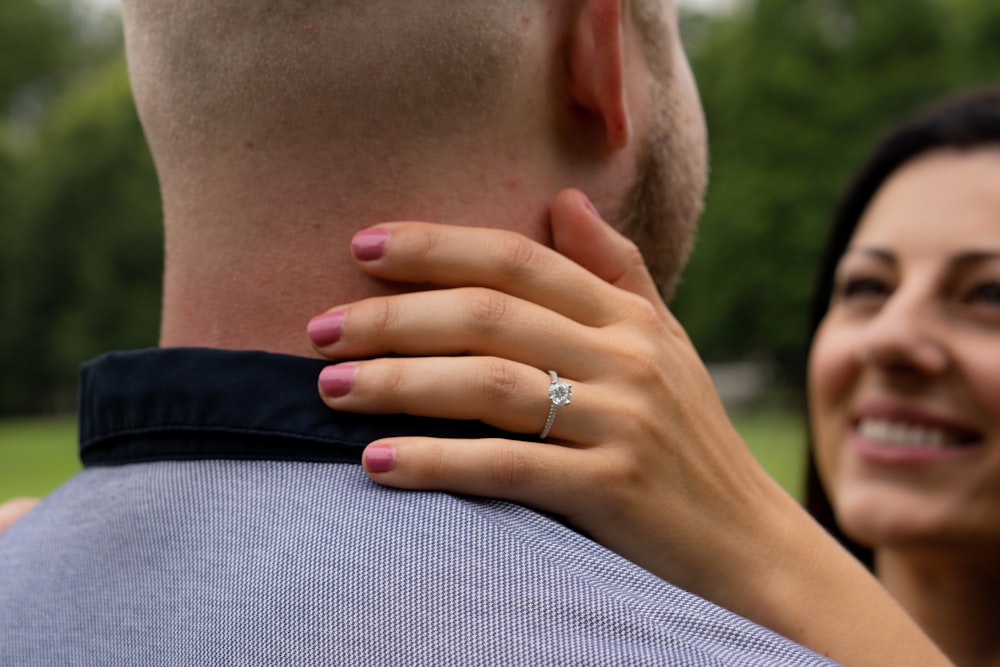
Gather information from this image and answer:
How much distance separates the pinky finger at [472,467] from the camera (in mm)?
1380

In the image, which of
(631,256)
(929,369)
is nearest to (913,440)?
(929,369)

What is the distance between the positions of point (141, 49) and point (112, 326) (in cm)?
→ 3475

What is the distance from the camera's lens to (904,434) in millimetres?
3123

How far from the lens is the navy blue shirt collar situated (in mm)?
1433

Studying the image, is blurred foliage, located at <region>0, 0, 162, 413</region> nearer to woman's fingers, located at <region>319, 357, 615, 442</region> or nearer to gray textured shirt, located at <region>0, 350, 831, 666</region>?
gray textured shirt, located at <region>0, 350, 831, 666</region>

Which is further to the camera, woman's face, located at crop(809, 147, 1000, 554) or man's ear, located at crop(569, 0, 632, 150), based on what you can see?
woman's face, located at crop(809, 147, 1000, 554)

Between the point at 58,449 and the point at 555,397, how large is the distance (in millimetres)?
24969

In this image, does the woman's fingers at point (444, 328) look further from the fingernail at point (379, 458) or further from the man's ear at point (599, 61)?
the man's ear at point (599, 61)

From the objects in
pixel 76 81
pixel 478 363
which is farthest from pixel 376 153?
pixel 76 81

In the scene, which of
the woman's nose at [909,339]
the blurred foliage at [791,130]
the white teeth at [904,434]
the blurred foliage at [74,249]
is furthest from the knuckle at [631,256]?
the blurred foliage at [74,249]

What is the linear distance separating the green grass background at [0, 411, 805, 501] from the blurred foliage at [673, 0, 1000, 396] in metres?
3.15

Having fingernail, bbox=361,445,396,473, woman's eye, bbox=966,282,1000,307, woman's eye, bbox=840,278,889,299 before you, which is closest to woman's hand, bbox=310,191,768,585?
fingernail, bbox=361,445,396,473

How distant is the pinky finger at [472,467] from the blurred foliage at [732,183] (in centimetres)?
2549

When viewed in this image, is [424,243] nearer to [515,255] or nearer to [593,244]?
[515,255]
